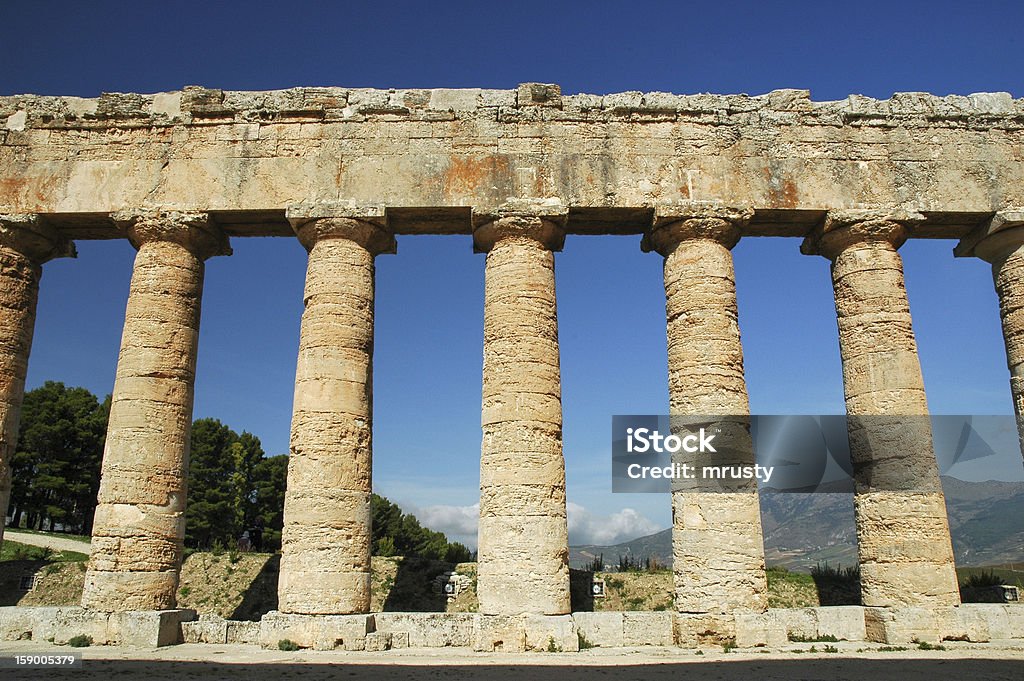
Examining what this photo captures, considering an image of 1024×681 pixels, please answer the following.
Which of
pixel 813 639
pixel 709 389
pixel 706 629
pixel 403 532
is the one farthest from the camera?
pixel 403 532

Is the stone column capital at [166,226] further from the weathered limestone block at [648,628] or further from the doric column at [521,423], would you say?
the weathered limestone block at [648,628]

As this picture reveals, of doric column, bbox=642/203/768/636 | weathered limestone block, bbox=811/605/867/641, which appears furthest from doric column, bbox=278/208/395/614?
weathered limestone block, bbox=811/605/867/641

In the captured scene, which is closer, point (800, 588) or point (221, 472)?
point (800, 588)

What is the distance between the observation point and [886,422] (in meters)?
14.3

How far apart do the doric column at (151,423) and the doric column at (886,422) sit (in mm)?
13311

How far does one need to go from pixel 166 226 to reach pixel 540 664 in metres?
11.2

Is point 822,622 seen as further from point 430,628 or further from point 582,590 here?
point 582,590

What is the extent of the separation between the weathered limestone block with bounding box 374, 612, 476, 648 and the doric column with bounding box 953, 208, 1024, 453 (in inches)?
467

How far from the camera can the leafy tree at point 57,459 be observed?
141 feet

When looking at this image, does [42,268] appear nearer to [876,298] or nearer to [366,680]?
[366,680]

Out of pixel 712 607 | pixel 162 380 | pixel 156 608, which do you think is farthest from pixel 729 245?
pixel 156 608

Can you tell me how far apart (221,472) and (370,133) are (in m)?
37.2

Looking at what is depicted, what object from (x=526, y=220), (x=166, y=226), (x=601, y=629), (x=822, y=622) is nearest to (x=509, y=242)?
Result: (x=526, y=220)

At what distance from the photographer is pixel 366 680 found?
9.38m
